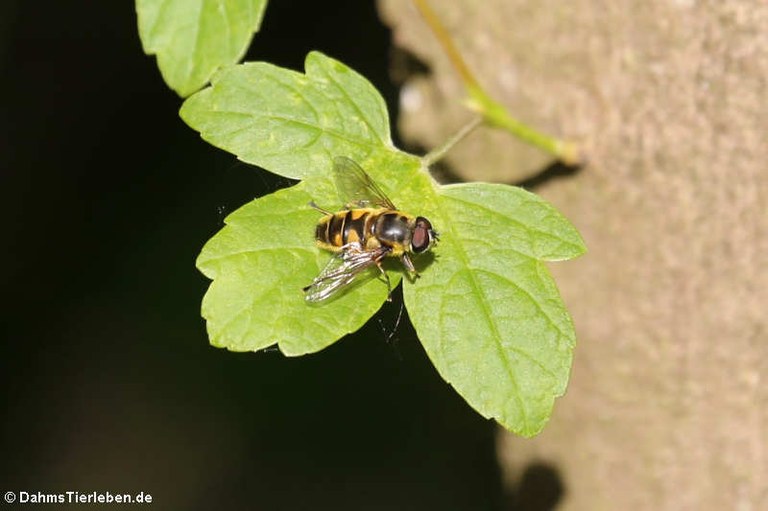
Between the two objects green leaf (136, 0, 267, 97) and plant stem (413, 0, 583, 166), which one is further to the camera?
plant stem (413, 0, 583, 166)

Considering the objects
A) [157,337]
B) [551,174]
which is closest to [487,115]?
[551,174]

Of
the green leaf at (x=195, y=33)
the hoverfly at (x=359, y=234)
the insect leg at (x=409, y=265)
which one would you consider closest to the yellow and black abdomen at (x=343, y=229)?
the hoverfly at (x=359, y=234)

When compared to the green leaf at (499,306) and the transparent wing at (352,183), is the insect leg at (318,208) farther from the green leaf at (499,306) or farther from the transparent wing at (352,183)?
the green leaf at (499,306)

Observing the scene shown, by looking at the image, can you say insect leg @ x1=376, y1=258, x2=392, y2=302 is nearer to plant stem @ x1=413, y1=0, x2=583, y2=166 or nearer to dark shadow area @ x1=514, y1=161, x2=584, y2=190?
plant stem @ x1=413, y1=0, x2=583, y2=166

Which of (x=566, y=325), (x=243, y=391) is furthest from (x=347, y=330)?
(x=243, y=391)

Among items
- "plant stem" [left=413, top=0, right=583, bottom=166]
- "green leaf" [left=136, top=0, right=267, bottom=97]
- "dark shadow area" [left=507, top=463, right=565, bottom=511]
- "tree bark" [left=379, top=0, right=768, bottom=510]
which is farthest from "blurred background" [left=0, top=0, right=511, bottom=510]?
"green leaf" [left=136, top=0, right=267, bottom=97]

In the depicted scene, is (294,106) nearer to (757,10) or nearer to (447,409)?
(757,10)

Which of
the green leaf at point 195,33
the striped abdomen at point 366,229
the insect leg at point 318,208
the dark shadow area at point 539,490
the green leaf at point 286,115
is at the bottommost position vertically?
the dark shadow area at point 539,490

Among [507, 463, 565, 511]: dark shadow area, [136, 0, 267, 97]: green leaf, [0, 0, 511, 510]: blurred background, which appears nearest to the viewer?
[136, 0, 267, 97]: green leaf
